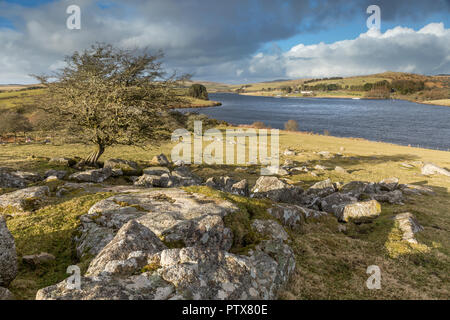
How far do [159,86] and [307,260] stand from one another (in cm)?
2419

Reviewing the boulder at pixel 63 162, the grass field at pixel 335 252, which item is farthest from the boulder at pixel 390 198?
the boulder at pixel 63 162

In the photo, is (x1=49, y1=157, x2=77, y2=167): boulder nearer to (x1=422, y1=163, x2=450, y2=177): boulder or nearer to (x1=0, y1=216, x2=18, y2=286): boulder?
(x1=0, y1=216, x2=18, y2=286): boulder

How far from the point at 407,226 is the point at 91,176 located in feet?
77.9

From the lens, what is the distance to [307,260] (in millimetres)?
10773

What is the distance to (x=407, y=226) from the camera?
47.0 feet

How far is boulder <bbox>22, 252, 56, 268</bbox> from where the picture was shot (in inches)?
322

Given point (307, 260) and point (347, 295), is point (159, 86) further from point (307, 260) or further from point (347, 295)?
point (347, 295)

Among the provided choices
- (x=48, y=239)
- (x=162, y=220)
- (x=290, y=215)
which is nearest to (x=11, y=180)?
(x=48, y=239)

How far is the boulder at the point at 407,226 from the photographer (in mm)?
13438

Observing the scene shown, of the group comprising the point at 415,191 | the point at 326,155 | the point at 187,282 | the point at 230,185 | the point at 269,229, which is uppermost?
the point at 187,282

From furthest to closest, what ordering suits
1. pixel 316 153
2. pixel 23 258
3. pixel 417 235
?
Answer: 1. pixel 316 153
2. pixel 417 235
3. pixel 23 258

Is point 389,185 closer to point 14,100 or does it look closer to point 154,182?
point 154,182
